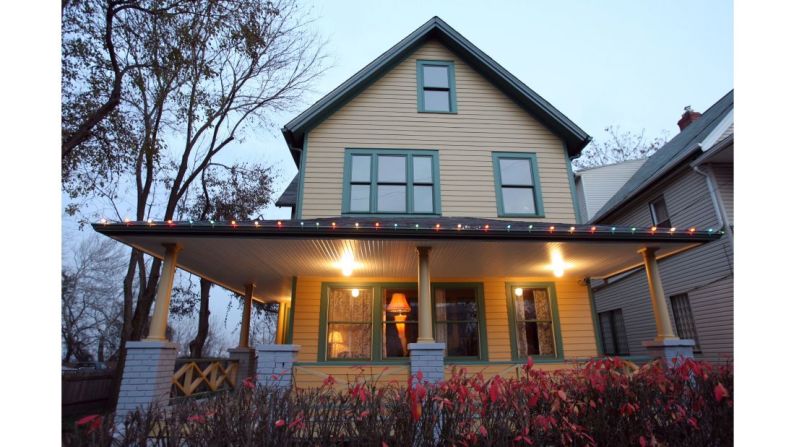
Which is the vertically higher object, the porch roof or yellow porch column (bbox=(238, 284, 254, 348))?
the porch roof

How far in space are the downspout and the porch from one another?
341 cm

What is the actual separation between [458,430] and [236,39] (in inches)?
480

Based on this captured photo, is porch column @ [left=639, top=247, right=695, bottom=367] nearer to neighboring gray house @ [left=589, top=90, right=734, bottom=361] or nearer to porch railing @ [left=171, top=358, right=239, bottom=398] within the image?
neighboring gray house @ [left=589, top=90, right=734, bottom=361]

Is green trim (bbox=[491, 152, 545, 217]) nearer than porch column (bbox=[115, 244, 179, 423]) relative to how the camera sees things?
No

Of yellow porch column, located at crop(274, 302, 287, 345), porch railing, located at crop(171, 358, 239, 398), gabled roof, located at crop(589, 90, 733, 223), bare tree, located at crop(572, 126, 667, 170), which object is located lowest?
porch railing, located at crop(171, 358, 239, 398)

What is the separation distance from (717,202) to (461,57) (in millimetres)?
7480

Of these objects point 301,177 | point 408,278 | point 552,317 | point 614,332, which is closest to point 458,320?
point 408,278

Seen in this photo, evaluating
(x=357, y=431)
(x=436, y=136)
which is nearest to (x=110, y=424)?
(x=357, y=431)

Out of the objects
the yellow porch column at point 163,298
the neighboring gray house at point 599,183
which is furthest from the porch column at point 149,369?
the neighboring gray house at point 599,183

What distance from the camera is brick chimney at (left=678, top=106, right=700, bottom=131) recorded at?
15980 mm

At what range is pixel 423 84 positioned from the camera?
10.4 metres

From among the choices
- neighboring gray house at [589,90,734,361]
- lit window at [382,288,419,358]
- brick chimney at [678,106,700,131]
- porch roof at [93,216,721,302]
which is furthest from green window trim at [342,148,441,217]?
brick chimney at [678,106,700,131]

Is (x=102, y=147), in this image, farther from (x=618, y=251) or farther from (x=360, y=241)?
(x=618, y=251)

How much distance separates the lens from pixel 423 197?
9328 mm
